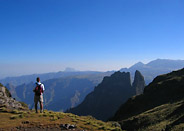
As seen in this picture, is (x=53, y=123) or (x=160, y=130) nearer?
(x=53, y=123)

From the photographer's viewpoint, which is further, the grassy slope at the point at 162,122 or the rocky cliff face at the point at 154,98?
the rocky cliff face at the point at 154,98

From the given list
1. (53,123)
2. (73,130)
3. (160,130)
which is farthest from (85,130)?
(160,130)

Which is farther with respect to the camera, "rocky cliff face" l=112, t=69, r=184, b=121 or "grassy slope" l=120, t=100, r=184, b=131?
"rocky cliff face" l=112, t=69, r=184, b=121

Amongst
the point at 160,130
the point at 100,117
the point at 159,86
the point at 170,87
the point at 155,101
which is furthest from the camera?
the point at 100,117

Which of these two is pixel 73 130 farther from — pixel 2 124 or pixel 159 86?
pixel 159 86

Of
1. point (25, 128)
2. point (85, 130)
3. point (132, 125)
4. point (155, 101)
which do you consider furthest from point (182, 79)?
point (25, 128)

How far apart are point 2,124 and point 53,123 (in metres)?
5.21

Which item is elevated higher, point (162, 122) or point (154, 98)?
point (162, 122)

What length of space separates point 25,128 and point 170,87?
72.0 metres

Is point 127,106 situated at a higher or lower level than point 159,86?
lower

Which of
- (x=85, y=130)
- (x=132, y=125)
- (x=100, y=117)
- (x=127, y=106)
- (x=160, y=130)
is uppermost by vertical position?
(x=85, y=130)

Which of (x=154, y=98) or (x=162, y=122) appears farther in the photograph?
A: (x=154, y=98)

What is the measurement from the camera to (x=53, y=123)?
17.6 metres

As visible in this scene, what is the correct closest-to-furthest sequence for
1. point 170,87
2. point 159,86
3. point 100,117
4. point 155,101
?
point 155,101 → point 170,87 → point 159,86 → point 100,117
